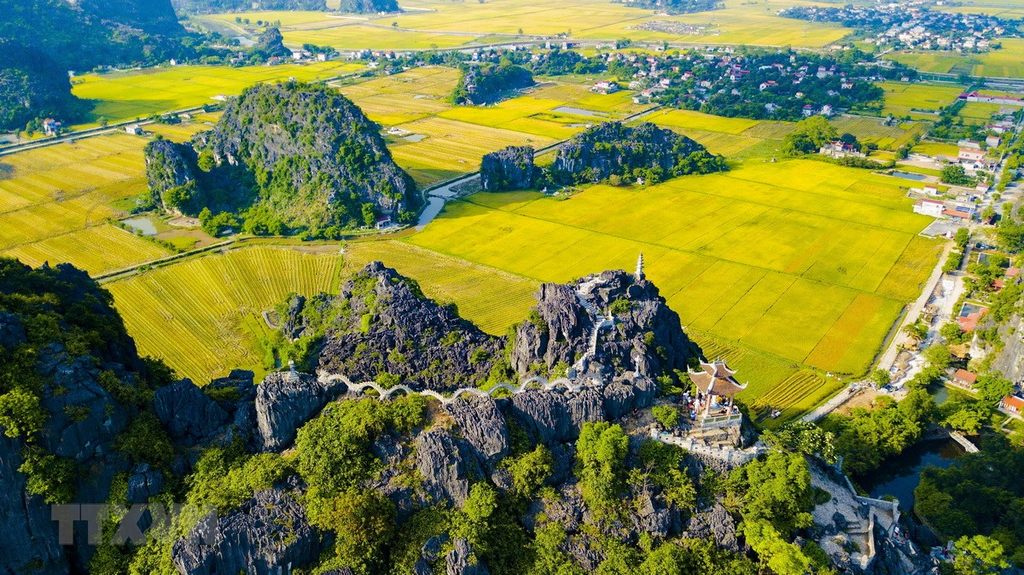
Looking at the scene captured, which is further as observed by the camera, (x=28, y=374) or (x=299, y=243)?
(x=299, y=243)

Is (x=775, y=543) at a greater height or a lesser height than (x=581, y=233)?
greater

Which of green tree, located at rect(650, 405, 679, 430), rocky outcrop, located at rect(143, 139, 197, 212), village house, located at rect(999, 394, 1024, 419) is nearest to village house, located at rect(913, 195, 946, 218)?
village house, located at rect(999, 394, 1024, 419)

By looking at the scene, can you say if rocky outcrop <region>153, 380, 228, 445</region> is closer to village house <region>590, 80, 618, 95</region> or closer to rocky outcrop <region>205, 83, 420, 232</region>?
rocky outcrop <region>205, 83, 420, 232</region>

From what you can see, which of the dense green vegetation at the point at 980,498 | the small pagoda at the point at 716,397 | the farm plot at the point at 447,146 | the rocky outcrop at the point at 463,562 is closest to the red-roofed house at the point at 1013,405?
the dense green vegetation at the point at 980,498

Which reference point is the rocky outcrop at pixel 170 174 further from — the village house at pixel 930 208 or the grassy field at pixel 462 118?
the village house at pixel 930 208

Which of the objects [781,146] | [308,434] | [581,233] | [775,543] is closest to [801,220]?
[581,233]

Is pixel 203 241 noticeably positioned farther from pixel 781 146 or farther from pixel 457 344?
pixel 781 146
